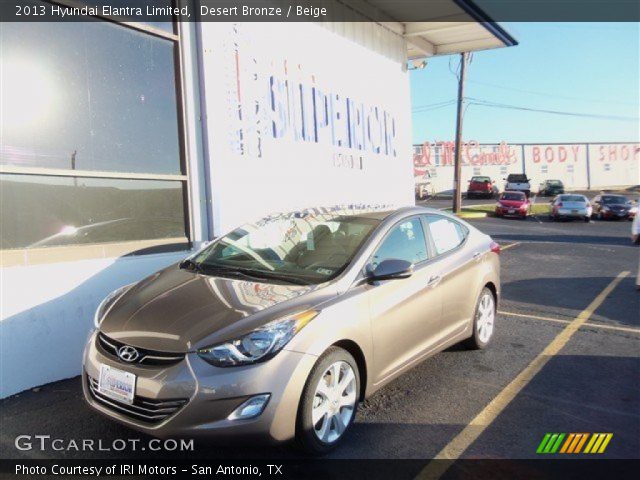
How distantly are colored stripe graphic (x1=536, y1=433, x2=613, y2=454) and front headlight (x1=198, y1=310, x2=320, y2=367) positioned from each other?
5.90 feet

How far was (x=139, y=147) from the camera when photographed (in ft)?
17.8

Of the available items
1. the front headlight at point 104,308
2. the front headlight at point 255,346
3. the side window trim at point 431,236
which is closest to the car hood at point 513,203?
the side window trim at point 431,236

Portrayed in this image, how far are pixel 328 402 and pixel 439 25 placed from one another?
8.67m

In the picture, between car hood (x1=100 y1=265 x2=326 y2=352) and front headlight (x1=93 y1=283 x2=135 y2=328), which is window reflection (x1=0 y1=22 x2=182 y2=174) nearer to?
front headlight (x1=93 y1=283 x2=135 y2=328)

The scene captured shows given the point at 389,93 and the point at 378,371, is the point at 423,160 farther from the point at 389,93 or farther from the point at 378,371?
the point at 378,371

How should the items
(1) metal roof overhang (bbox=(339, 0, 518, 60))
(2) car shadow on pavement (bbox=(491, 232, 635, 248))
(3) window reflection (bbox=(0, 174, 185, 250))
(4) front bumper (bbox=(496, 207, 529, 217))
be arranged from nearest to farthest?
(3) window reflection (bbox=(0, 174, 185, 250)) → (1) metal roof overhang (bbox=(339, 0, 518, 60)) → (2) car shadow on pavement (bbox=(491, 232, 635, 248)) → (4) front bumper (bbox=(496, 207, 529, 217))

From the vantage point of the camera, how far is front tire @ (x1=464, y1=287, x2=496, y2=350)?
5.06m

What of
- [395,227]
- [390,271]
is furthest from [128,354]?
[395,227]

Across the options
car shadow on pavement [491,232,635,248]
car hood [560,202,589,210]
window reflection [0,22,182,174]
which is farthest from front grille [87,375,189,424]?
car hood [560,202,589,210]

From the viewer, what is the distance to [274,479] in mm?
2965

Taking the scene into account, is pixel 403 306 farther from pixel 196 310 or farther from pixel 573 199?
pixel 573 199

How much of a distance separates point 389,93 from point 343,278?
7484mm

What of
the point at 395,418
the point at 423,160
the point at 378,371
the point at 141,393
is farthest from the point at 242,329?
the point at 423,160

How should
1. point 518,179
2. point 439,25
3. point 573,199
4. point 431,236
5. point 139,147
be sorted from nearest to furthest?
1. point 431,236
2. point 139,147
3. point 439,25
4. point 573,199
5. point 518,179
